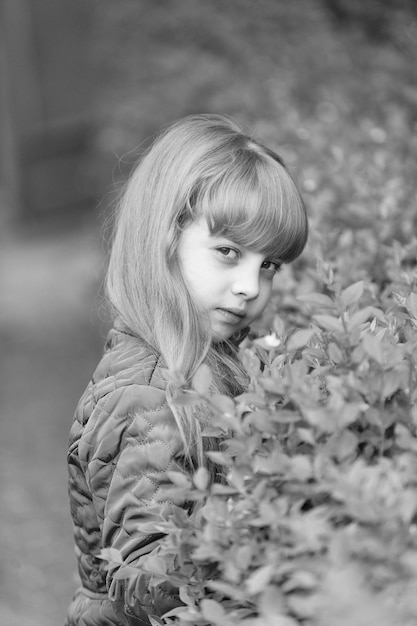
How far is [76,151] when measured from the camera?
15.1 meters

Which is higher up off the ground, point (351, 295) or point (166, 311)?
point (351, 295)

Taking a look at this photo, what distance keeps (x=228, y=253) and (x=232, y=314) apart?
0.52 ft

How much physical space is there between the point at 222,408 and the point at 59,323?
8457 millimetres

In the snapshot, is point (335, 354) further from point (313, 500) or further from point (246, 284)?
point (246, 284)

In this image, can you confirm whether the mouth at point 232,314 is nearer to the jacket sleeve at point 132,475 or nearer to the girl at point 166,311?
the girl at point 166,311

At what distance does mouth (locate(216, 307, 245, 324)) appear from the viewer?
2248mm

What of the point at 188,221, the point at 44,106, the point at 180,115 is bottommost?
the point at 44,106

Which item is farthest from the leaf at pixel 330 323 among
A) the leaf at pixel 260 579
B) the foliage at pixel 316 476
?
the leaf at pixel 260 579

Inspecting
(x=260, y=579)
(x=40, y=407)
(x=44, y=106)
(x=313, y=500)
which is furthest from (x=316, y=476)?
(x=44, y=106)

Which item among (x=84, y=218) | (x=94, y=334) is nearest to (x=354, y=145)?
(x=94, y=334)

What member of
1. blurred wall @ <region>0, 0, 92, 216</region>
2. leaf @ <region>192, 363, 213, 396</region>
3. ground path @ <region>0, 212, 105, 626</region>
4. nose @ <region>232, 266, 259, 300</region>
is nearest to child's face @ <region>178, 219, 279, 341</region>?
nose @ <region>232, 266, 259, 300</region>

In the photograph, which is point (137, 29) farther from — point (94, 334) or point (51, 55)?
point (51, 55)

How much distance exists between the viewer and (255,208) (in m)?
2.22

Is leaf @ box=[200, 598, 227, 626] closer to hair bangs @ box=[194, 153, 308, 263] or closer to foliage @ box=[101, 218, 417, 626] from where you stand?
foliage @ box=[101, 218, 417, 626]
